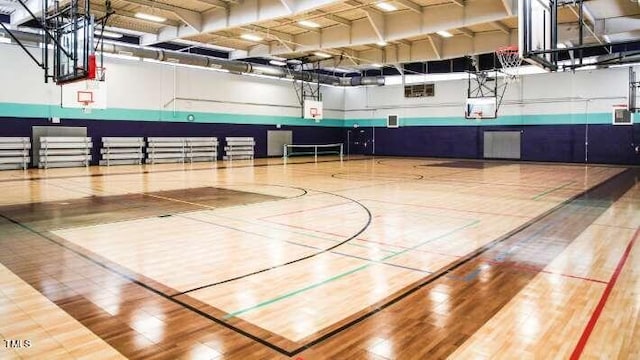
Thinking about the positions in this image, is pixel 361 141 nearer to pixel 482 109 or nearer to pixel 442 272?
pixel 482 109

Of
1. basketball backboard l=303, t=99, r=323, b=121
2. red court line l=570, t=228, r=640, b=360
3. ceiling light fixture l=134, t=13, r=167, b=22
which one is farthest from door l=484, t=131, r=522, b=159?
red court line l=570, t=228, r=640, b=360

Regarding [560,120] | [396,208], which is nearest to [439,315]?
[396,208]

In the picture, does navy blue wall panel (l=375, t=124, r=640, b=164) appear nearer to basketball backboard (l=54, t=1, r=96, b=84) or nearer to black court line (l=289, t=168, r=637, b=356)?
black court line (l=289, t=168, r=637, b=356)

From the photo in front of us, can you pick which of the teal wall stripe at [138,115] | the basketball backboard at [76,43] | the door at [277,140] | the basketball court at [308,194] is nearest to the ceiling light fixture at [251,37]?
the basketball court at [308,194]

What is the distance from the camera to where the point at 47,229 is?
7172mm

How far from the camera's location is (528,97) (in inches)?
953

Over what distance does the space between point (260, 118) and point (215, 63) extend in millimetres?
5172

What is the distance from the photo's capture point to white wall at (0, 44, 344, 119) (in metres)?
17.4

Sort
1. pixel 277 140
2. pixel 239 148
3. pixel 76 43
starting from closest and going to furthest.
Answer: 1. pixel 76 43
2. pixel 239 148
3. pixel 277 140

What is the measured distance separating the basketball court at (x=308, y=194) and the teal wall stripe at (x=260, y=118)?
9 cm

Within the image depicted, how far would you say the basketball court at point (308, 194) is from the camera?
3.71 meters

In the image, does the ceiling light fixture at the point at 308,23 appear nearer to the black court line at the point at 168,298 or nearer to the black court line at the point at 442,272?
the black court line at the point at 442,272

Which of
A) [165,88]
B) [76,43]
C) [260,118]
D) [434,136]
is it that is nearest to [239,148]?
[260,118]

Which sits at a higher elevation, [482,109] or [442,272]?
[482,109]
